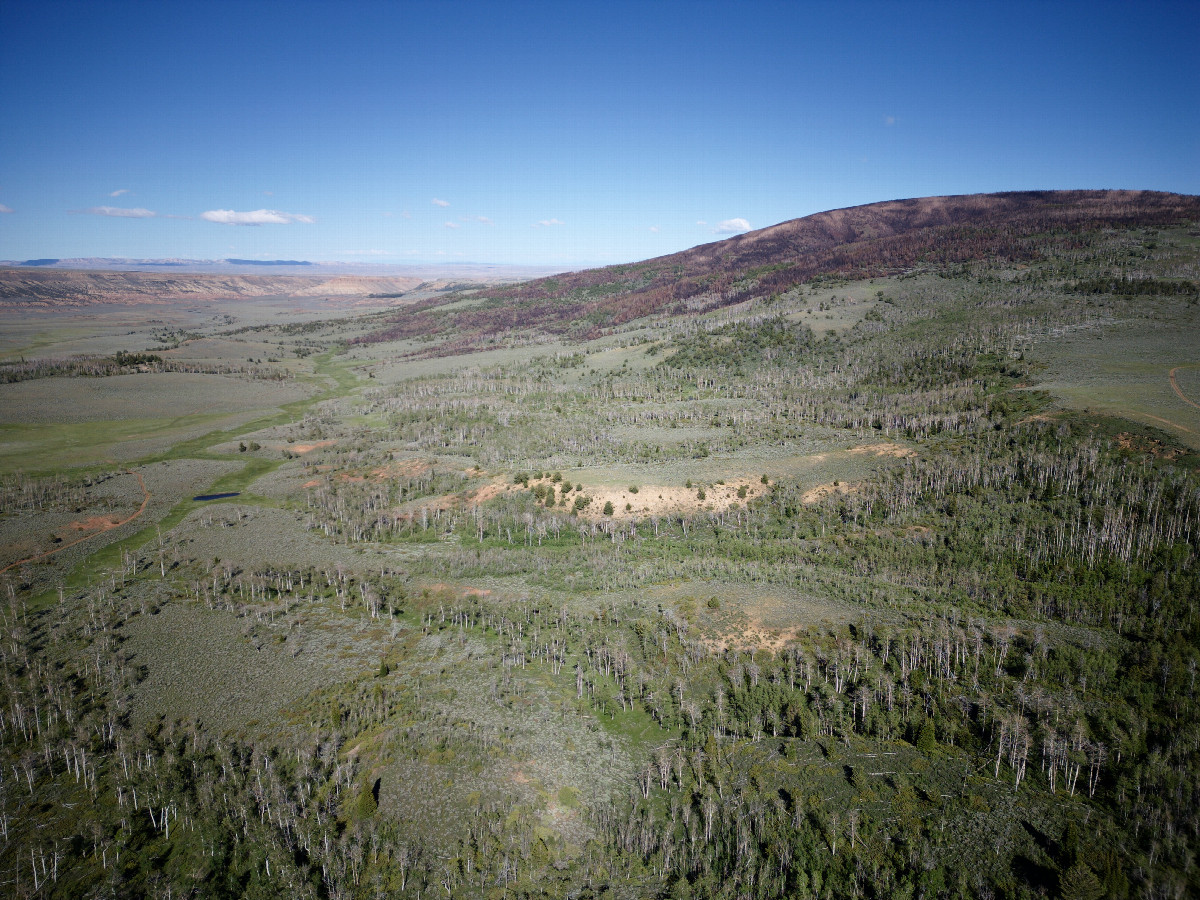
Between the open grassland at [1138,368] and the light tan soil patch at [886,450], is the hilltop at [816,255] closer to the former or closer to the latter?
the open grassland at [1138,368]

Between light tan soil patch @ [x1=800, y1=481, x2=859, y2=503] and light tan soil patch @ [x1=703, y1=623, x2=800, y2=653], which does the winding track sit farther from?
light tan soil patch @ [x1=703, y1=623, x2=800, y2=653]

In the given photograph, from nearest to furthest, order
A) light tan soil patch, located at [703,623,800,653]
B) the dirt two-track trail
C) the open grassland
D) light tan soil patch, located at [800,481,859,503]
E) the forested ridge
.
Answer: the forested ridge → light tan soil patch, located at [703,623,800,653] → the dirt two-track trail → the open grassland → light tan soil patch, located at [800,481,859,503]

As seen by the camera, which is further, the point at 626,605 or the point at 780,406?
the point at 780,406

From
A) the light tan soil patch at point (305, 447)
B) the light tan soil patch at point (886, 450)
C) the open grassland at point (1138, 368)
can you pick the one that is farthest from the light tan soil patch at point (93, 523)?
the open grassland at point (1138, 368)

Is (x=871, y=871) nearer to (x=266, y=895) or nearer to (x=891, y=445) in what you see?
(x=266, y=895)

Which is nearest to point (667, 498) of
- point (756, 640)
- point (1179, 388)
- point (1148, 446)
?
point (756, 640)

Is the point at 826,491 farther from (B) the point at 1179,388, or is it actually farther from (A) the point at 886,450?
(B) the point at 1179,388

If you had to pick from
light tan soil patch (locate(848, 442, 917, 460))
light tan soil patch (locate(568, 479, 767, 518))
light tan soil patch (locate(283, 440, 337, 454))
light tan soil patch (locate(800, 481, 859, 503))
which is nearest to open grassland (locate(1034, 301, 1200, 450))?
light tan soil patch (locate(848, 442, 917, 460))

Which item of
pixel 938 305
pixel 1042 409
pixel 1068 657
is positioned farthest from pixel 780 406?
pixel 1068 657
